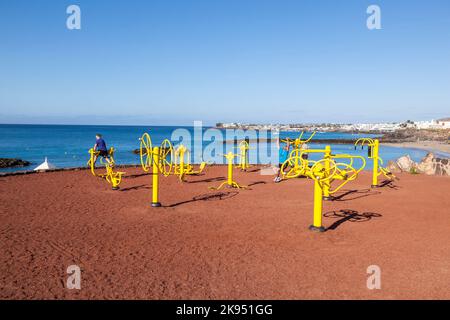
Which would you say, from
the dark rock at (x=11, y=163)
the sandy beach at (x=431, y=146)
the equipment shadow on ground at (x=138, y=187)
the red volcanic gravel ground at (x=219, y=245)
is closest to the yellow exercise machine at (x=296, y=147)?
the red volcanic gravel ground at (x=219, y=245)

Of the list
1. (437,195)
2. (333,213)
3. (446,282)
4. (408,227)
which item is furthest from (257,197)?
(446,282)

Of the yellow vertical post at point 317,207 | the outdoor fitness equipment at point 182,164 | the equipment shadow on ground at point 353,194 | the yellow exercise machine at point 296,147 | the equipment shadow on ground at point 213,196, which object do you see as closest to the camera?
the yellow vertical post at point 317,207

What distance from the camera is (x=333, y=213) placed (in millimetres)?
8500

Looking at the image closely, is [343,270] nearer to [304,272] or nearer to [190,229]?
[304,272]

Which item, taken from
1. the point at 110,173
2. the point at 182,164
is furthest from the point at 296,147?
the point at 110,173

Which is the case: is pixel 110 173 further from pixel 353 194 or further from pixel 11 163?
pixel 11 163

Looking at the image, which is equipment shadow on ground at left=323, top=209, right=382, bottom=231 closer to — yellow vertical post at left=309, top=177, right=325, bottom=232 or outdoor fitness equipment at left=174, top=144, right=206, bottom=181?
yellow vertical post at left=309, top=177, right=325, bottom=232

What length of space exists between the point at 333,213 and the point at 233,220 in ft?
7.81

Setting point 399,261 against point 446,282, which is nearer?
point 446,282

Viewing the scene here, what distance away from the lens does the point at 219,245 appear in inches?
239

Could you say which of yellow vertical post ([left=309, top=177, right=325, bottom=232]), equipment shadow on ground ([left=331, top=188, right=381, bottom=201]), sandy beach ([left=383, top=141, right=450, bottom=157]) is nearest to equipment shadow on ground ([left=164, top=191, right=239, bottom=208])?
equipment shadow on ground ([left=331, top=188, right=381, bottom=201])

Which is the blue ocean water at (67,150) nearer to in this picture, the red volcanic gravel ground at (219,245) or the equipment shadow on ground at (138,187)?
the equipment shadow on ground at (138,187)

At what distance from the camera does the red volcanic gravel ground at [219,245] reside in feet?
14.6

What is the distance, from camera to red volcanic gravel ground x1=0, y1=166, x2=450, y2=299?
4441 mm
